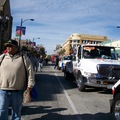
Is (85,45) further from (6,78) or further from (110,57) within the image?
(6,78)

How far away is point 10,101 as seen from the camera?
5500 millimetres

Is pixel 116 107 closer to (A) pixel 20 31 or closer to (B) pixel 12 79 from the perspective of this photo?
(B) pixel 12 79

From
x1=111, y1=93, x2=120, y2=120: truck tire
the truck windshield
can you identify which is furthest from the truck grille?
x1=111, y1=93, x2=120, y2=120: truck tire

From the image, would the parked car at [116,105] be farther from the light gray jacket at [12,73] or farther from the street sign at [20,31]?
the street sign at [20,31]

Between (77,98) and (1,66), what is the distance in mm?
6432

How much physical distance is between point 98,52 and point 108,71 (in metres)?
2.27

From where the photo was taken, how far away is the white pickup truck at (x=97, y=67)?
12500mm

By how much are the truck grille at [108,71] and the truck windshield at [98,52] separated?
191cm

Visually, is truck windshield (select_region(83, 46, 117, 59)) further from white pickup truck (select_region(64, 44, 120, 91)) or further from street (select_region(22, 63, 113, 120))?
street (select_region(22, 63, 113, 120))

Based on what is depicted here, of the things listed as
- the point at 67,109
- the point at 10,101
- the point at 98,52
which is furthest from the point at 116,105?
the point at 98,52

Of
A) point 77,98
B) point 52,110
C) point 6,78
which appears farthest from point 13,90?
point 77,98

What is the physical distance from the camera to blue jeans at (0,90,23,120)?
537 cm

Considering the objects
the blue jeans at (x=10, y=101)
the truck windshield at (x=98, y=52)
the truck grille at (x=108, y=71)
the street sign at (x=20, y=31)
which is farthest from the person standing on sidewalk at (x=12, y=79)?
the street sign at (x=20, y=31)

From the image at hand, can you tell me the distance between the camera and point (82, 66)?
13641mm
